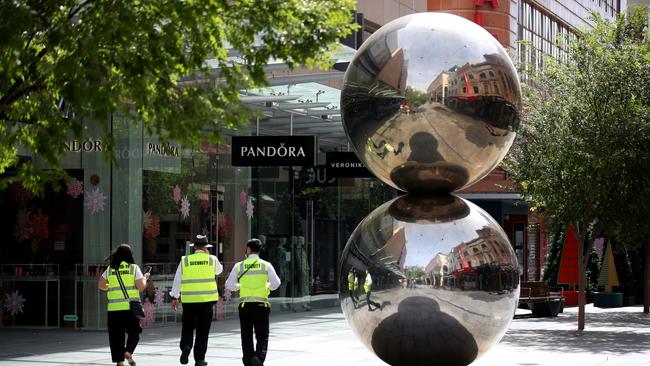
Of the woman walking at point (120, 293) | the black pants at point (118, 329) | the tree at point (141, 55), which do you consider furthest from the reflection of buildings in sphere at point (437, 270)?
the black pants at point (118, 329)

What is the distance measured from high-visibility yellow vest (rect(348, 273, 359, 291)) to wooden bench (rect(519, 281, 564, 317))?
64.4 feet

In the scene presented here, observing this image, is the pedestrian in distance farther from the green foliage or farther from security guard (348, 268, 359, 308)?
the green foliage

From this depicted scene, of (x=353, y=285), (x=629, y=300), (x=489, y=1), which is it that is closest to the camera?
(x=353, y=285)

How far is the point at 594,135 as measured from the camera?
2214 cm

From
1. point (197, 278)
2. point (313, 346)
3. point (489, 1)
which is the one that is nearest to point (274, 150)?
point (313, 346)

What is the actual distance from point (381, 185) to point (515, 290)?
78.6ft

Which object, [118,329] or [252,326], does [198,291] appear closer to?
[252,326]

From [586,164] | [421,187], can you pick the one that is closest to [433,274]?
[421,187]

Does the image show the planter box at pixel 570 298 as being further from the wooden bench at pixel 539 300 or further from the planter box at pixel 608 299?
the wooden bench at pixel 539 300

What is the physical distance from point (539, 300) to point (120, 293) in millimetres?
15788

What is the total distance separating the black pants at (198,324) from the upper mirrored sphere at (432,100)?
247 inches

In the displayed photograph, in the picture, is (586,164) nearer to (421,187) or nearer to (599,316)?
(599,316)

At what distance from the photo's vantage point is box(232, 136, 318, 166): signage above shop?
20234 mm

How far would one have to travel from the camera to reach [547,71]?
23656 mm
